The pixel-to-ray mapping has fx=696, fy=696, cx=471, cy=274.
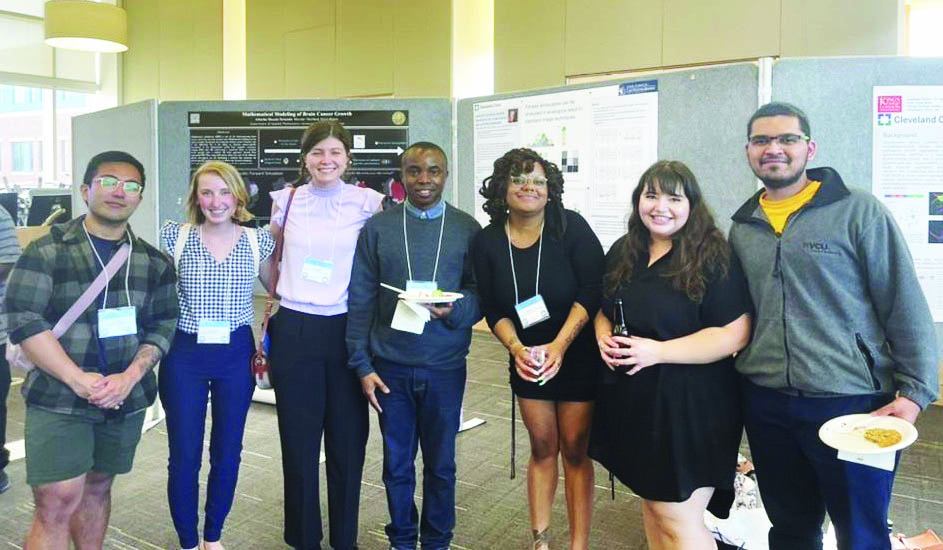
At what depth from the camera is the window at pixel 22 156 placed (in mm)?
10438

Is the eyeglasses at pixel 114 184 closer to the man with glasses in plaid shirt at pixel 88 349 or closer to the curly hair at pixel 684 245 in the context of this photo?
the man with glasses in plaid shirt at pixel 88 349

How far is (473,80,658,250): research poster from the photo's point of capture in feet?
10.5

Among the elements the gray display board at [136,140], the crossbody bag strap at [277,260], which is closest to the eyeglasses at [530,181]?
the crossbody bag strap at [277,260]

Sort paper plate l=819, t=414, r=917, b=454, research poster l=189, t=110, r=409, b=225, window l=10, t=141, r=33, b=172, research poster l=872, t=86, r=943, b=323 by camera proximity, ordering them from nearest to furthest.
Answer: paper plate l=819, t=414, r=917, b=454 → research poster l=872, t=86, r=943, b=323 → research poster l=189, t=110, r=409, b=225 → window l=10, t=141, r=33, b=172

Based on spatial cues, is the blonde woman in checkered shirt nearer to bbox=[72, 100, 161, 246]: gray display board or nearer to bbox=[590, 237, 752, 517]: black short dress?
bbox=[590, 237, 752, 517]: black short dress

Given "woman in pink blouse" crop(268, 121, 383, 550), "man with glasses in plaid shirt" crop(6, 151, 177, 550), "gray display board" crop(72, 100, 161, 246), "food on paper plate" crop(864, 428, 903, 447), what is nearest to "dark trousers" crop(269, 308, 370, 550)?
"woman in pink blouse" crop(268, 121, 383, 550)

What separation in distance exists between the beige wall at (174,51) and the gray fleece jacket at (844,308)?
9202 millimetres

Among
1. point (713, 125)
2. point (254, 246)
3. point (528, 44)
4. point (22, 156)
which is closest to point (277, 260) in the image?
point (254, 246)

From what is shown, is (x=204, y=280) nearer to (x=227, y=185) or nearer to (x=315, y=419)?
(x=227, y=185)

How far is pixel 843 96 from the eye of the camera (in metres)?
2.77

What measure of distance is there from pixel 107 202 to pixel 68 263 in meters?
0.20

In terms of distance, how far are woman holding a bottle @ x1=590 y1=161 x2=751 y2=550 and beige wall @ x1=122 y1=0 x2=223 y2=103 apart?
898 cm

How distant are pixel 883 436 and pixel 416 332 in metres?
1.23

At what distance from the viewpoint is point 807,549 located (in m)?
1.87
